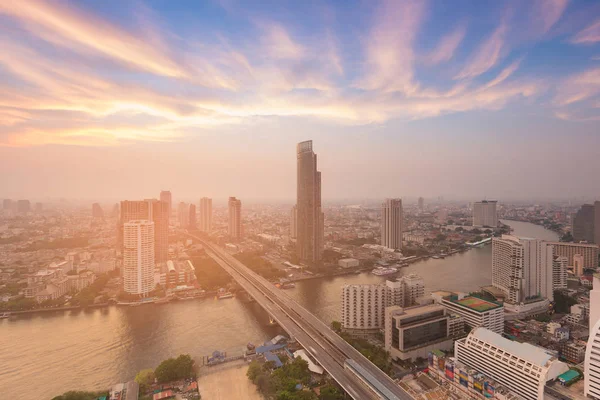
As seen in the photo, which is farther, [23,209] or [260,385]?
[23,209]

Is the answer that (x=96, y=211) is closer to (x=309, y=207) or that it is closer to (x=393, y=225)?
(x=309, y=207)

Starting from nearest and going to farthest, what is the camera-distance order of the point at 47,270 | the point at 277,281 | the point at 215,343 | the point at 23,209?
the point at 215,343 < the point at 47,270 < the point at 277,281 < the point at 23,209

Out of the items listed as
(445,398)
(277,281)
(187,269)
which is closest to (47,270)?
(187,269)

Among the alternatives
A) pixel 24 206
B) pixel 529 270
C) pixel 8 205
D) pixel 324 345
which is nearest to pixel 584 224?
pixel 529 270

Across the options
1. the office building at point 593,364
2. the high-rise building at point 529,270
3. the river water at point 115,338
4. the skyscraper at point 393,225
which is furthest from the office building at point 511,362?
the skyscraper at point 393,225

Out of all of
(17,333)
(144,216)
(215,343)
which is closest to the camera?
(215,343)

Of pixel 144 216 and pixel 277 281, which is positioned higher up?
pixel 144 216

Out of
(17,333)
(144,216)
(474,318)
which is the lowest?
(17,333)

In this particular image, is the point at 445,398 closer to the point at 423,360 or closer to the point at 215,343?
the point at 423,360
